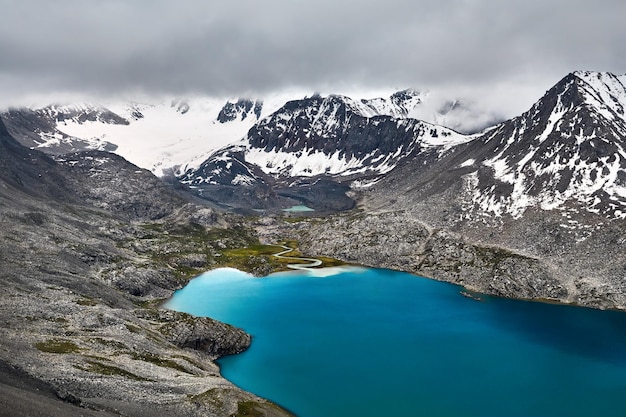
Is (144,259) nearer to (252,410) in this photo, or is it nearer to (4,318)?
(4,318)

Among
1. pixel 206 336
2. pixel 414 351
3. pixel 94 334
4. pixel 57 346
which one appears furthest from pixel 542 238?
pixel 57 346

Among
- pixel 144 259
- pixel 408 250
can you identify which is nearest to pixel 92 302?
pixel 144 259

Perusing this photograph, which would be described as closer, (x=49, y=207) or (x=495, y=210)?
(x=49, y=207)

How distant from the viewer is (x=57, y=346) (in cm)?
6975

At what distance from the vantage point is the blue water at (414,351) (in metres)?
76.6

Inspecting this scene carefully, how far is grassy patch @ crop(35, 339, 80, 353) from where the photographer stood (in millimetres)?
67625

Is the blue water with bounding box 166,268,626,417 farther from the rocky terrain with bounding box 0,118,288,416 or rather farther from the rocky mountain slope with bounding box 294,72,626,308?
the rocky mountain slope with bounding box 294,72,626,308

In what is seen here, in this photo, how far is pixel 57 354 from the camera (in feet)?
218

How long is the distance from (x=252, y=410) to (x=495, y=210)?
15196cm

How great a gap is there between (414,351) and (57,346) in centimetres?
6523

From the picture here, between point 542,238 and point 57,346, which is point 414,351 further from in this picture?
point 542,238

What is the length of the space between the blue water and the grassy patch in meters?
27.5

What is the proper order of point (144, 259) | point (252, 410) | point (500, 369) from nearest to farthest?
point (252, 410), point (500, 369), point (144, 259)

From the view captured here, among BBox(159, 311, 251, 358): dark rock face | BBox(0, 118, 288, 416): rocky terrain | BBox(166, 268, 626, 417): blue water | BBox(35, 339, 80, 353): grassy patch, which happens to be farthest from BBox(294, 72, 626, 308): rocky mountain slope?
BBox(35, 339, 80, 353): grassy patch
